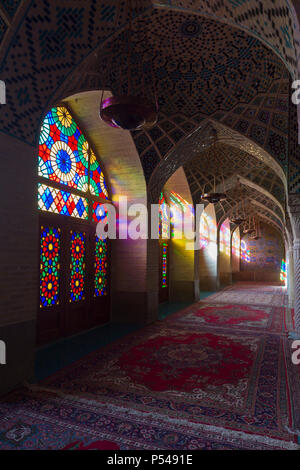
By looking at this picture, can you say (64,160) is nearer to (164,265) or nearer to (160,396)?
(160,396)

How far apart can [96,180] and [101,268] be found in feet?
5.59

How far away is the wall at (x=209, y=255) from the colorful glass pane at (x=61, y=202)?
7213mm

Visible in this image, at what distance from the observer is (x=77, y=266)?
5707 millimetres

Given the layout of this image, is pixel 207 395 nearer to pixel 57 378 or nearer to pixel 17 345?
pixel 57 378

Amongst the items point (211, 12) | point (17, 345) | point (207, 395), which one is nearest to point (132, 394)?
point (207, 395)

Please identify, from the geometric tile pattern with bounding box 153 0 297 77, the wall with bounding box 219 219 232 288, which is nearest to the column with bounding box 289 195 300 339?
the geometric tile pattern with bounding box 153 0 297 77

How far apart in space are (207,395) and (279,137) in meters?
4.81

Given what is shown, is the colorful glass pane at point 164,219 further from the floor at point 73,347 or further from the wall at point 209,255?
the floor at point 73,347

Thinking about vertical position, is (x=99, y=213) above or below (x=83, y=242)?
above

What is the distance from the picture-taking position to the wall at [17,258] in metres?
3.19

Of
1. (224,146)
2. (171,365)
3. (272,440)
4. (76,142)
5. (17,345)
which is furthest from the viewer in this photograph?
(224,146)

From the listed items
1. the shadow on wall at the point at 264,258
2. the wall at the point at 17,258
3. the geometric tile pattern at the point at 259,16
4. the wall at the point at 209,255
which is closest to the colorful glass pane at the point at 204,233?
the wall at the point at 209,255

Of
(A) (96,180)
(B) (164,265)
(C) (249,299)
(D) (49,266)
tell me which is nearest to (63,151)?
(A) (96,180)

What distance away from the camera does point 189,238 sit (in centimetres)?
955
